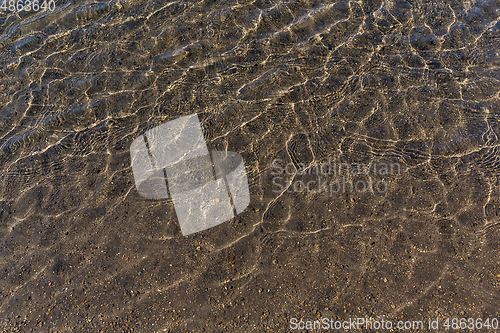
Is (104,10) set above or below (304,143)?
Answer: above

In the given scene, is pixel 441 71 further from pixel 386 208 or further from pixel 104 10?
pixel 104 10

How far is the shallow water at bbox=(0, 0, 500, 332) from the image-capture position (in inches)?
127

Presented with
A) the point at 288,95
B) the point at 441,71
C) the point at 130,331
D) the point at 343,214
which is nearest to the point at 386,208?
the point at 343,214

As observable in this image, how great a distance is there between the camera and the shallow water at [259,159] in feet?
10.6

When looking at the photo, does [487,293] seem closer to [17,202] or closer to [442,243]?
[442,243]

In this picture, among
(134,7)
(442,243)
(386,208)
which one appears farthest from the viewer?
(134,7)

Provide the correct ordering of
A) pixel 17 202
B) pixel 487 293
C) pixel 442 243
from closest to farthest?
pixel 487 293
pixel 442 243
pixel 17 202

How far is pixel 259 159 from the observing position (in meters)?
4.11

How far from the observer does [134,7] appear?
6.09m

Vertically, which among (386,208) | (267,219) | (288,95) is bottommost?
(386,208)

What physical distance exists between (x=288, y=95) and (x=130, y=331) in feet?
12.2

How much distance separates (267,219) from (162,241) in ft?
4.24

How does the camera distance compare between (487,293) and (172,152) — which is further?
(172,152)

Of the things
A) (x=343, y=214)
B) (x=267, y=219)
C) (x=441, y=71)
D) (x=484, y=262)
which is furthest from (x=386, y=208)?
(x=441, y=71)
